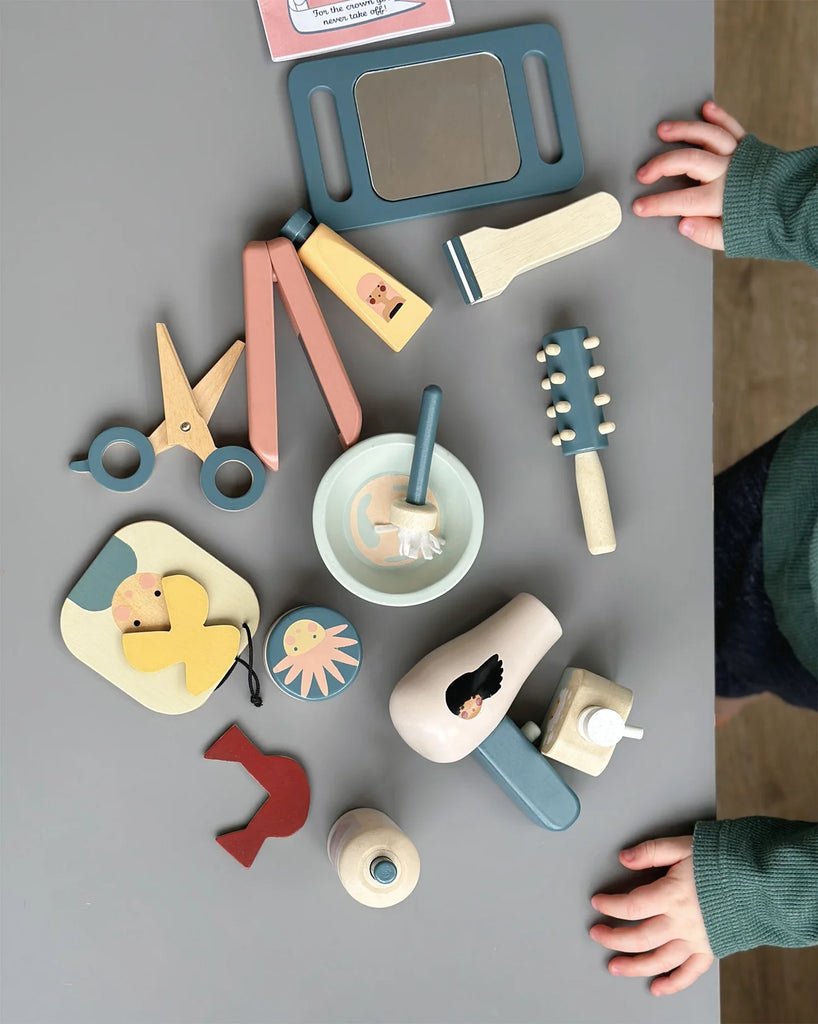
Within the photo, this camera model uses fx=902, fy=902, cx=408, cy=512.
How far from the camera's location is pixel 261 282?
0.67 m

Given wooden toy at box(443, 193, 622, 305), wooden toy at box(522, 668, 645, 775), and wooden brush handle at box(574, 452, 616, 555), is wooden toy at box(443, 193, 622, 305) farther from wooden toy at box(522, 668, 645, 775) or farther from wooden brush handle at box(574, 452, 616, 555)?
wooden toy at box(522, 668, 645, 775)

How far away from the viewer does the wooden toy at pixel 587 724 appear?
0.68 meters

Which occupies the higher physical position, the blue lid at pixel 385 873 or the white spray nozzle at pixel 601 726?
the white spray nozzle at pixel 601 726

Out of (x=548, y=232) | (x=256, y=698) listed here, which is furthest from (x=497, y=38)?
(x=256, y=698)

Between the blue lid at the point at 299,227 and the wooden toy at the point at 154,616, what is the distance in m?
0.24

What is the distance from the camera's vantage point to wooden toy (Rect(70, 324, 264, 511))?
0.69m

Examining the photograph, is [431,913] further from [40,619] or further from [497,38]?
[497,38]

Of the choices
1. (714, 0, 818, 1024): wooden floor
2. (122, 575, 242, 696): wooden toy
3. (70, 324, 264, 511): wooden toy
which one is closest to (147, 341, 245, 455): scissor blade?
(70, 324, 264, 511): wooden toy

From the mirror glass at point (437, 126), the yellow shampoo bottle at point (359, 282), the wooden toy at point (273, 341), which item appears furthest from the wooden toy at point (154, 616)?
the mirror glass at point (437, 126)

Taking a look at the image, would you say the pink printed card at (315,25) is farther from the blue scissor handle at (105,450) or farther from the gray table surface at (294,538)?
the blue scissor handle at (105,450)

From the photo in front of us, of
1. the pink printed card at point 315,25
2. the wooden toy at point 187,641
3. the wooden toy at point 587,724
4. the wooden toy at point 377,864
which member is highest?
the pink printed card at point 315,25

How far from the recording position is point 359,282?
687 mm

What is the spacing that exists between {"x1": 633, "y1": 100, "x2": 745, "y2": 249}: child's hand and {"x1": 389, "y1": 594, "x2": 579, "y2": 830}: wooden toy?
331 millimetres

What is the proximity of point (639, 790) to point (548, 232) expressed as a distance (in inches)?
17.8
